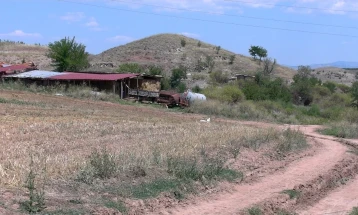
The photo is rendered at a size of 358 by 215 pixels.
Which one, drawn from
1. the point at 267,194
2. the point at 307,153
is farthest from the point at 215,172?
the point at 307,153

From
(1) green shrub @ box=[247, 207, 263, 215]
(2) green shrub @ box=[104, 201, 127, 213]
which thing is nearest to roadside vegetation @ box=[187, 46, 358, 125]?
(1) green shrub @ box=[247, 207, 263, 215]

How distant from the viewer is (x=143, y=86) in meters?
68.4

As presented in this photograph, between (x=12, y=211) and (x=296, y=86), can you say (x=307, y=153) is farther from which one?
(x=296, y=86)

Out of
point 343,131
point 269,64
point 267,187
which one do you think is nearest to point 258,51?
point 269,64

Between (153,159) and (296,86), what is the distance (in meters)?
71.4

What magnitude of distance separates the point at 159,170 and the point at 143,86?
5144 centimetres

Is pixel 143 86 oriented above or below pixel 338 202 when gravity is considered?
above

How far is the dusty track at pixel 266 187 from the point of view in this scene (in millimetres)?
15148

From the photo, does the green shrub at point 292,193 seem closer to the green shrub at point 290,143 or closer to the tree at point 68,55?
the green shrub at point 290,143

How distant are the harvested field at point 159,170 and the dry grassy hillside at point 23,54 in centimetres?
8604

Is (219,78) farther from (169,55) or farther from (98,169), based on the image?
(98,169)

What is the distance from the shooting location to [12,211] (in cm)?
1117

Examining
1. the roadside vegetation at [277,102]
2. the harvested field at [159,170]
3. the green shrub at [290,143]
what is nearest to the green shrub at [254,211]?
the harvested field at [159,170]

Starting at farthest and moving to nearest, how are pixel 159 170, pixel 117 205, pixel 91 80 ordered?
1. pixel 91 80
2. pixel 159 170
3. pixel 117 205
